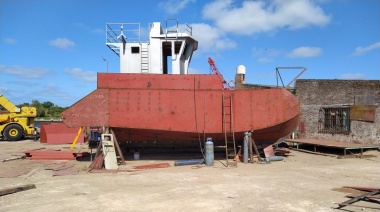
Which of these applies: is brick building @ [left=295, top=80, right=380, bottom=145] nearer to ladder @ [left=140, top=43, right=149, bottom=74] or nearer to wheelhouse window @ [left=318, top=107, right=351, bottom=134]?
wheelhouse window @ [left=318, top=107, right=351, bottom=134]

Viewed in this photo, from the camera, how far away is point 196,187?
7188 millimetres

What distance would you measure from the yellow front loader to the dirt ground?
37.2 feet

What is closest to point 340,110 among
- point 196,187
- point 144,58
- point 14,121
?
point 144,58

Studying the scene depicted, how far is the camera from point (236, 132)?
11.4m

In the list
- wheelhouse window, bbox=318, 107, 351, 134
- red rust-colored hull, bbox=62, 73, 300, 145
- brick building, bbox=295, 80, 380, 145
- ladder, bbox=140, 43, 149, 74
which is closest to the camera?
red rust-colored hull, bbox=62, 73, 300, 145

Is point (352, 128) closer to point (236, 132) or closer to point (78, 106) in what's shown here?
point (236, 132)

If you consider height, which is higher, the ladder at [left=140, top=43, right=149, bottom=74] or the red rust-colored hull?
the ladder at [left=140, top=43, right=149, bottom=74]

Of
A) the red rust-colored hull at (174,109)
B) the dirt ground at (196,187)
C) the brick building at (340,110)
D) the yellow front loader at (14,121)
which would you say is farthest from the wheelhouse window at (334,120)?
the yellow front loader at (14,121)

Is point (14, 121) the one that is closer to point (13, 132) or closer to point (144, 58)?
point (13, 132)

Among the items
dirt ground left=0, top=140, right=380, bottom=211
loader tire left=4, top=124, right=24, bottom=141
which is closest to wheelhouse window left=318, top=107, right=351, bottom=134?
dirt ground left=0, top=140, right=380, bottom=211

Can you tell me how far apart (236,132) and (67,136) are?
12.6 m

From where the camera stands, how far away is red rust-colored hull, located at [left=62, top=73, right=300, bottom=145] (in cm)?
1088

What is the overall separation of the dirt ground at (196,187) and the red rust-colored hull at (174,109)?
142 cm

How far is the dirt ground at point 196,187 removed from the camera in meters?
5.72
